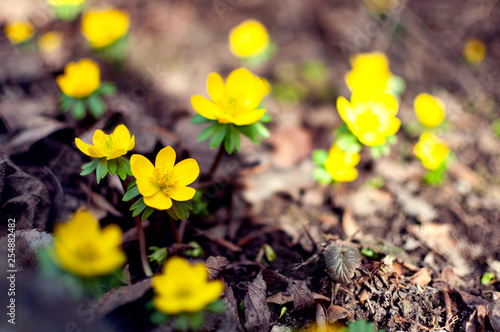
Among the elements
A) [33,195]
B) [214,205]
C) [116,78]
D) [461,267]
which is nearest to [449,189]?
[461,267]

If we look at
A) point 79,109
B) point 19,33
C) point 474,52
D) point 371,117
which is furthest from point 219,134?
point 474,52

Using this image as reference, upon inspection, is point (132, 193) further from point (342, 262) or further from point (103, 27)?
point (103, 27)

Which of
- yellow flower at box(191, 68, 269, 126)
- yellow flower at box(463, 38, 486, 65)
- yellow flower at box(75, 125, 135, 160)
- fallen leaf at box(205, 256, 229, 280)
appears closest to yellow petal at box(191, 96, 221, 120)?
yellow flower at box(191, 68, 269, 126)

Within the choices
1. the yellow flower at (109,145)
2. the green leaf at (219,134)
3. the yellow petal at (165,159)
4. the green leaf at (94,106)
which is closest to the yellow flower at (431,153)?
the green leaf at (219,134)

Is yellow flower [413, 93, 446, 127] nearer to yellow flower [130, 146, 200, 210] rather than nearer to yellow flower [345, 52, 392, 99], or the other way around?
yellow flower [345, 52, 392, 99]

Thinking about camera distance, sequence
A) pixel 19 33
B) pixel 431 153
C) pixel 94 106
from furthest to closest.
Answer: pixel 19 33 → pixel 431 153 → pixel 94 106

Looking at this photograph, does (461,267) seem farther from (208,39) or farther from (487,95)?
(208,39)

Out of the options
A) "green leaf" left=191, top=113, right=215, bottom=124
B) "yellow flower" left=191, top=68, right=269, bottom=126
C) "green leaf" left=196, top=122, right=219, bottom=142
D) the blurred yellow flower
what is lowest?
the blurred yellow flower
